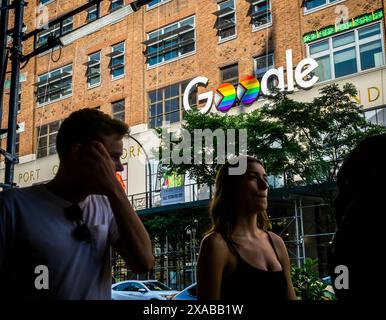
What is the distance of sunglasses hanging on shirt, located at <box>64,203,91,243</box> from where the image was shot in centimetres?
138

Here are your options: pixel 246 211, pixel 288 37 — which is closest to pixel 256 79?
pixel 288 37

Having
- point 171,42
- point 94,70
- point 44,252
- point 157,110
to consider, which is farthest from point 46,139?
point 44,252

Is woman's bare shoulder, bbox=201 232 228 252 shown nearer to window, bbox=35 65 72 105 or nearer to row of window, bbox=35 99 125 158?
row of window, bbox=35 99 125 158

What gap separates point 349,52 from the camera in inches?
558

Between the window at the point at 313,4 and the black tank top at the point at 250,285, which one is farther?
the window at the point at 313,4

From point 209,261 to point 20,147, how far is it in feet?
64.3

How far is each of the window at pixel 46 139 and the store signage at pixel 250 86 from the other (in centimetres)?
575

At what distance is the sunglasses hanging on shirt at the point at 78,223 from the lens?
4.54 feet

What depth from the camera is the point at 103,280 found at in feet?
4.67

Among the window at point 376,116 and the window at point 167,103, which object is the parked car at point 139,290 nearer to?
the window at point 167,103

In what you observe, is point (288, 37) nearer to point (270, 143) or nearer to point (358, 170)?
point (270, 143)

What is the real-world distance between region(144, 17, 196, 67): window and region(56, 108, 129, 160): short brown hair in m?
16.1

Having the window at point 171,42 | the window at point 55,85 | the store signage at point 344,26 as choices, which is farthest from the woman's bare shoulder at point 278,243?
the window at point 55,85

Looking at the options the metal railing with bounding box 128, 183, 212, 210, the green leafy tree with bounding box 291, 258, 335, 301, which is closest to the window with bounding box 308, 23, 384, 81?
the metal railing with bounding box 128, 183, 212, 210
